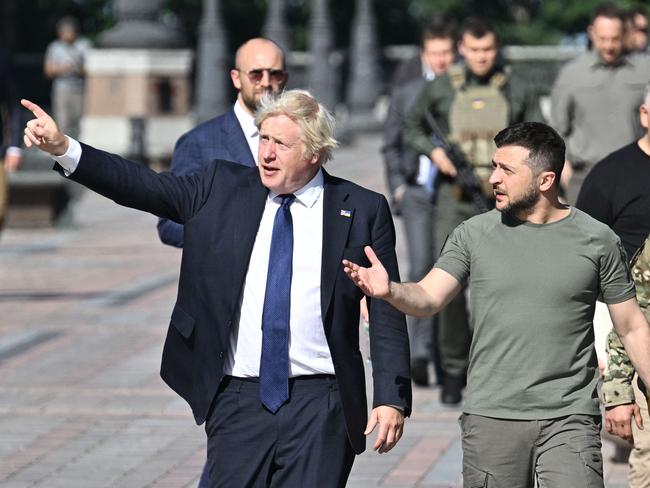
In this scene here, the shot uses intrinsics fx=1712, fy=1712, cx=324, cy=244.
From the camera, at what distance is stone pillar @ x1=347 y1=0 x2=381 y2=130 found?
4131 cm

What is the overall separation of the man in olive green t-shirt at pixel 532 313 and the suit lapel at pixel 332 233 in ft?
0.92

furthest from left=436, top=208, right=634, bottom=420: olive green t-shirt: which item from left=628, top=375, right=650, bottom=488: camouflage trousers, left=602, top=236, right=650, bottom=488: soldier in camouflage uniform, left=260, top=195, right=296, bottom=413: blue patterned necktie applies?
left=628, top=375, right=650, bottom=488: camouflage trousers

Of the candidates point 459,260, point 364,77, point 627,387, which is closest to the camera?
point 459,260

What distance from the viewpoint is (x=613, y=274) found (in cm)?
519

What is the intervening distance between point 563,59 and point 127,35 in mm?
15308

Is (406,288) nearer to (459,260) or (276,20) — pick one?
(459,260)

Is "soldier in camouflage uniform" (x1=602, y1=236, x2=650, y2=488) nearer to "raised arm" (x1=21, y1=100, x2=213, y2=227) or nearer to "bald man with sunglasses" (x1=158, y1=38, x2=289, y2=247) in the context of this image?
"raised arm" (x1=21, y1=100, x2=213, y2=227)

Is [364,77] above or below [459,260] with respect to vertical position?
below

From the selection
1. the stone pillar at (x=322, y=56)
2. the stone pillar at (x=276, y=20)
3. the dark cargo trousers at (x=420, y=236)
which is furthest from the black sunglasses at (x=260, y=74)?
the stone pillar at (x=322, y=56)

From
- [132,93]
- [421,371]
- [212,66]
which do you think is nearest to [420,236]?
[421,371]

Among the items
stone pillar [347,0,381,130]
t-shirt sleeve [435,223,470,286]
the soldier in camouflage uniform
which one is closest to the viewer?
t-shirt sleeve [435,223,470,286]

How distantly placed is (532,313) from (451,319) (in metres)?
4.20

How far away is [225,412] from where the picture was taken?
5219 millimetres

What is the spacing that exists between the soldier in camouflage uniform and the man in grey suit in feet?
12.6
